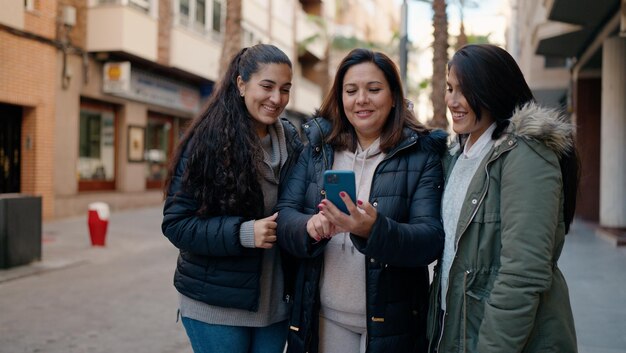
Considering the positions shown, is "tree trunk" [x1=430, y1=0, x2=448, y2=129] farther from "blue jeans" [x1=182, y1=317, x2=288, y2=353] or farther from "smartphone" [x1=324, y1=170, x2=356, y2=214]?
"smartphone" [x1=324, y1=170, x2=356, y2=214]

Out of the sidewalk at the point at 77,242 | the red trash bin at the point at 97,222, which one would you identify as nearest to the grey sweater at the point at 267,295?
the sidewalk at the point at 77,242

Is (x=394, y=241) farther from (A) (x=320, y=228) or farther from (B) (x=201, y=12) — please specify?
(B) (x=201, y=12)

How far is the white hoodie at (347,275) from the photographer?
2.28 m

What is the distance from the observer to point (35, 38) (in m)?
13.3

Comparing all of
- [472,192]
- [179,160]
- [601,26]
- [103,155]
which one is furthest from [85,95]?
[472,192]

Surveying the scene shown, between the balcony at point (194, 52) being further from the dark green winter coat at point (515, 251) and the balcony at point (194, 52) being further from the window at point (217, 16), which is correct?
the dark green winter coat at point (515, 251)

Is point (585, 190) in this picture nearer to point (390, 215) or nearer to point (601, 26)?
point (601, 26)

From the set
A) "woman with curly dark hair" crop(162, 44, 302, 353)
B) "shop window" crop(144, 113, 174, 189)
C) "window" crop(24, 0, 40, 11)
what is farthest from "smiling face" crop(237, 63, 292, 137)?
"shop window" crop(144, 113, 174, 189)

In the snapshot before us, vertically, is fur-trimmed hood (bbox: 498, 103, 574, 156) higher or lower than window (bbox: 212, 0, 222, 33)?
lower

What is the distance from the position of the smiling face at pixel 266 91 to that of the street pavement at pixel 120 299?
315 cm

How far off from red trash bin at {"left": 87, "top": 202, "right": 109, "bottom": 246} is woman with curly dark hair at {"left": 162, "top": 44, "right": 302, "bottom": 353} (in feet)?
27.6

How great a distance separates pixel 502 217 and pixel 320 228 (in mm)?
648

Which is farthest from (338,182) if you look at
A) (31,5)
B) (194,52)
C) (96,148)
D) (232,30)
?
(194,52)

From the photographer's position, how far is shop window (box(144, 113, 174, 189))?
19078 millimetres
